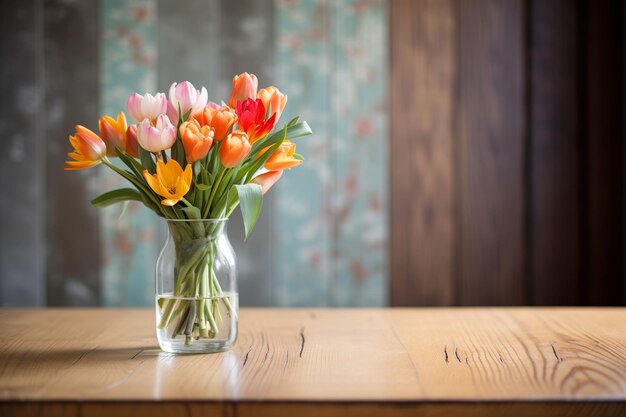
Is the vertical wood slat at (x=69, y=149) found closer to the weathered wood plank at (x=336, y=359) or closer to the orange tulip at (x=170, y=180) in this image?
the weathered wood plank at (x=336, y=359)

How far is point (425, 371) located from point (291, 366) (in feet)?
0.56

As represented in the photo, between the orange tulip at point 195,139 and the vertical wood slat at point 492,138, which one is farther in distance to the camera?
the vertical wood slat at point 492,138

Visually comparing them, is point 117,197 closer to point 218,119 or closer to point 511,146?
point 218,119

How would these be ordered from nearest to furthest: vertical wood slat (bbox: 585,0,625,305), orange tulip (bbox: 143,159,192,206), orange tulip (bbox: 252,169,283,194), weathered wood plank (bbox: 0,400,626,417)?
weathered wood plank (bbox: 0,400,626,417), orange tulip (bbox: 143,159,192,206), orange tulip (bbox: 252,169,283,194), vertical wood slat (bbox: 585,0,625,305)

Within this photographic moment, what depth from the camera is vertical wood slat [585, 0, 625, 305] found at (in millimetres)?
2316

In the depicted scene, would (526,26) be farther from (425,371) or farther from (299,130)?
(425,371)

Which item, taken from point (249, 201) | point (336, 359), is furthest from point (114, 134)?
point (336, 359)

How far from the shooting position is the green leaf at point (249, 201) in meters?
0.92

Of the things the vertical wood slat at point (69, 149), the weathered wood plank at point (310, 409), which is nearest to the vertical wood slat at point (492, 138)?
the vertical wood slat at point (69, 149)

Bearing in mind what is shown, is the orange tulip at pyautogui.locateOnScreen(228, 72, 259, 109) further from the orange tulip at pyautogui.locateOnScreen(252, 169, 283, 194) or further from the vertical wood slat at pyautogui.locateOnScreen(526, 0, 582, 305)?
the vertical wood slat at pyautogui.locateOnScreen(526, 0, 582, 305)

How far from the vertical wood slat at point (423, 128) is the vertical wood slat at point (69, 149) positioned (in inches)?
40.3

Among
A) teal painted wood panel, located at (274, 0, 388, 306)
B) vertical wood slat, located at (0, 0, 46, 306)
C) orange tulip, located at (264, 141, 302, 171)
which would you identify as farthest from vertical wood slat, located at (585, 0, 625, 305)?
vertical wood slat, located at (0, 0, 46, 306)

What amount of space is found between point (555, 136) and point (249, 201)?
170 centimetres

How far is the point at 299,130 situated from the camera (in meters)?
1.03
